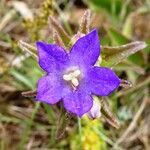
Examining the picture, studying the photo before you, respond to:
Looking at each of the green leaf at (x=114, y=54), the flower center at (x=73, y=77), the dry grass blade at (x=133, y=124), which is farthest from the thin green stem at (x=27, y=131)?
the flower center at (x=73, y=77)

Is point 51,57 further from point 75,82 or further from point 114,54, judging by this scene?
point 114,54

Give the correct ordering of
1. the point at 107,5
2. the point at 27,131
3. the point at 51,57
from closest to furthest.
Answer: the point at 51,57 → the point at 27,131 → the point at 107,5

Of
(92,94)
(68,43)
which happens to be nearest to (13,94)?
(68,43)

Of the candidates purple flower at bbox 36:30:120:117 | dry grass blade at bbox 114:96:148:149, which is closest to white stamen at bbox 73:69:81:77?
purple flower at bbox 36:30:120:117

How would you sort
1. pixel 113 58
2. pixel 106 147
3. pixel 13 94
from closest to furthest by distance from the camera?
pixel 113 58
pixel 106 147
pixel 13 94

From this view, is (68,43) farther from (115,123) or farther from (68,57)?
(115,123)

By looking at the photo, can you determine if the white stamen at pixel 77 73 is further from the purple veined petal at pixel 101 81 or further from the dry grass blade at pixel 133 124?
the dry grass blade at pixel 133 124

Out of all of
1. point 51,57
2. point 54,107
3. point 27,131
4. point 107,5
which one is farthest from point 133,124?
point 51,57
